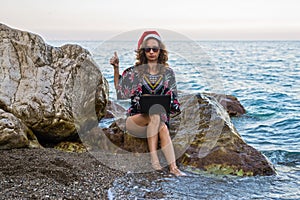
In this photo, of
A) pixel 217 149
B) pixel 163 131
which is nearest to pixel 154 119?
pixel 163 131

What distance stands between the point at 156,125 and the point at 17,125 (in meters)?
2.00

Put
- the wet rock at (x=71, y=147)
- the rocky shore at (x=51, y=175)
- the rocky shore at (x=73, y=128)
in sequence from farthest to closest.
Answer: the wet rock at (x=71, y=147) < the rocky shore at (x=73, y=128) < the rocky shore at (x=51, y=175)

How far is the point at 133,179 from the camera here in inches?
193

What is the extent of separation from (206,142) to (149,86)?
4.09ft

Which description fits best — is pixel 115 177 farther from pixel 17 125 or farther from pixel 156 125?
pixel 17 125

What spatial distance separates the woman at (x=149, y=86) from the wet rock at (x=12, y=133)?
59.8 inches

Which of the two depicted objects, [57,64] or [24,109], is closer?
[24,109]

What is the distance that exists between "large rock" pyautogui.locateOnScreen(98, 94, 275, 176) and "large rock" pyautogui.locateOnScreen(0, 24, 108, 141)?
2.39ft

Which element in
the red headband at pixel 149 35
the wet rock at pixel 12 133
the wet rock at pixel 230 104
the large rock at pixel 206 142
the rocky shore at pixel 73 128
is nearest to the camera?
the rocky shore at pixel 73 128

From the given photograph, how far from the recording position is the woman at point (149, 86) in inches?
215

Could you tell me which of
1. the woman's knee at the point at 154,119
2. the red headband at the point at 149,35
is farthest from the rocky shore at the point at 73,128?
the red headband at the point at 149,35

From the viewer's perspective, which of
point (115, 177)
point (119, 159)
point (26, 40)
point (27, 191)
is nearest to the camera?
point (27, 191)

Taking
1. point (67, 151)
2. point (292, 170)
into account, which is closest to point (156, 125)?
point (67, 151)

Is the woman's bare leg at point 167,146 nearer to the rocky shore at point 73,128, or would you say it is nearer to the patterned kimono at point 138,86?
the patterned kimono at point 138,86
